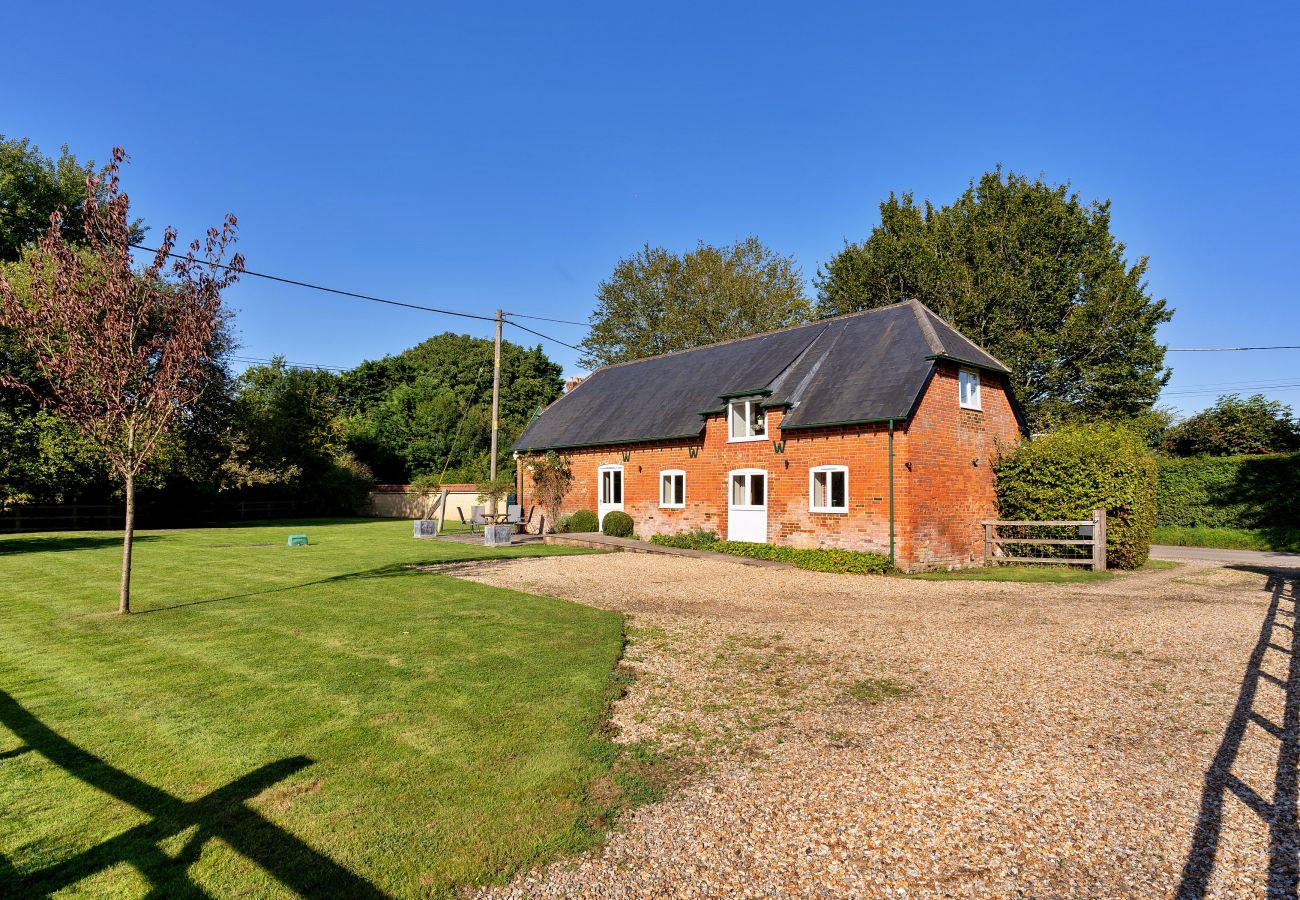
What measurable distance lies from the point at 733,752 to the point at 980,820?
5.62 ft

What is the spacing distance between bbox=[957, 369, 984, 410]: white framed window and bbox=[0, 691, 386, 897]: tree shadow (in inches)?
691

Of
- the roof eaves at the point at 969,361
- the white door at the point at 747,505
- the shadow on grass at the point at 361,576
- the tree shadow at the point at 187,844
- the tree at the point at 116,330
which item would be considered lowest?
the tree shadow at the point at 187,844

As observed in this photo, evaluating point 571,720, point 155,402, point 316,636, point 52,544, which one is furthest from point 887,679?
point 52,544

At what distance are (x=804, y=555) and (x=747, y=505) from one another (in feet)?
9.29

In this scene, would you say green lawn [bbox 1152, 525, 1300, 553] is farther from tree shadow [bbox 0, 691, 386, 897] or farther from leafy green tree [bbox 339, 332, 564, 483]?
leafy green tree [bbox 339, 332, 564, 483]

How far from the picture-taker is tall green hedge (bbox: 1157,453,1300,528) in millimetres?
22750

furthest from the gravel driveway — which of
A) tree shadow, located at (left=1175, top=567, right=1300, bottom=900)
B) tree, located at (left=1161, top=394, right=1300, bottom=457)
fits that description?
tree, located at (left=1161, top=394, right=1300, bottom=457)

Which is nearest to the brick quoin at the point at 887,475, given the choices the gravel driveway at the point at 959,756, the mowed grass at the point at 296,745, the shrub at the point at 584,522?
the shrub at the point at 584,522

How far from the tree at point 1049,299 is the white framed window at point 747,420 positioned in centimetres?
1515

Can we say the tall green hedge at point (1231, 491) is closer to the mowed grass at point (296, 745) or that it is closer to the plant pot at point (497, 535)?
the plant pot at point (497, 535)

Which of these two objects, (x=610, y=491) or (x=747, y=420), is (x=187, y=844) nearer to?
(x=747, y=420)

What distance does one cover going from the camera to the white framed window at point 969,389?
1767cm

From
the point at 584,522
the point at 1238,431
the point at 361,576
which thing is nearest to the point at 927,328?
the point at 584,522

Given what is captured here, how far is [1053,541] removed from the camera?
1567 cm
